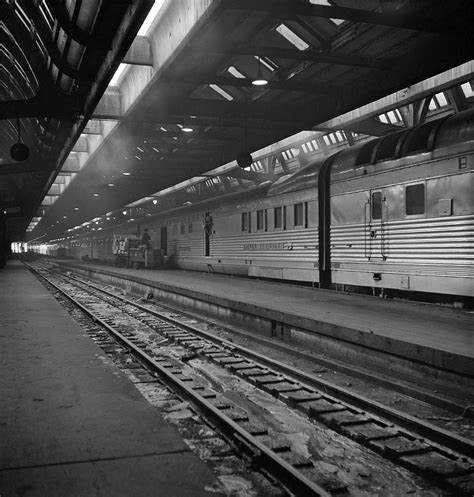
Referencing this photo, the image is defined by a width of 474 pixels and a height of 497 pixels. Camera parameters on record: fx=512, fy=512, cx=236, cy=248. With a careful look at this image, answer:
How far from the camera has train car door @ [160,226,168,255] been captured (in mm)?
28766

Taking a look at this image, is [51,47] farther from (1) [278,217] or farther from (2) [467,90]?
(2) [467,90]

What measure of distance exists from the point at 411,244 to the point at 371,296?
215cm

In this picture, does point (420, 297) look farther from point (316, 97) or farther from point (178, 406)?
point (178, 406)

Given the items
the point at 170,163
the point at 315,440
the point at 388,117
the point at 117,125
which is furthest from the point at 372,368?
the point at 388,117

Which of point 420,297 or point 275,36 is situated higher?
point 275,36

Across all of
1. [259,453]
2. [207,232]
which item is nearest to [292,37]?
[259,453]

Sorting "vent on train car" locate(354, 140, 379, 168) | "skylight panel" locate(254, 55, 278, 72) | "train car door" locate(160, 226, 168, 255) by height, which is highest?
"skylight panel" locate(254, 55, 278, 72)

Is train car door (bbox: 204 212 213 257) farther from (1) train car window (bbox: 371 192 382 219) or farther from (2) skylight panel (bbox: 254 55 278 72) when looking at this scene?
(1) train car window (bbox: 371 192 382 219)

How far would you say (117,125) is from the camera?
13.4 metres

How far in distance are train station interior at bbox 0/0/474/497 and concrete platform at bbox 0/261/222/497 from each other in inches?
0.9

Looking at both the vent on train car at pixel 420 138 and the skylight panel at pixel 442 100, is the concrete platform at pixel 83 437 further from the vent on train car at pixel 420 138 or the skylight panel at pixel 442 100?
the skylight panel at pixel 442 100

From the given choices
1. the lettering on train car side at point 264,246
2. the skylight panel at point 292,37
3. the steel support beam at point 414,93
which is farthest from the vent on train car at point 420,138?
the lettering on train car side at point 264,246

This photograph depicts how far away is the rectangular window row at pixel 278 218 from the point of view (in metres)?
13.4

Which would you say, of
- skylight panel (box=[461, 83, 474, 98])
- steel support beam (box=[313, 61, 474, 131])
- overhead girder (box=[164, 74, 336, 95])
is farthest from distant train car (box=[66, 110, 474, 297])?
skylight panel (box=[461, 83, 474, 98])
